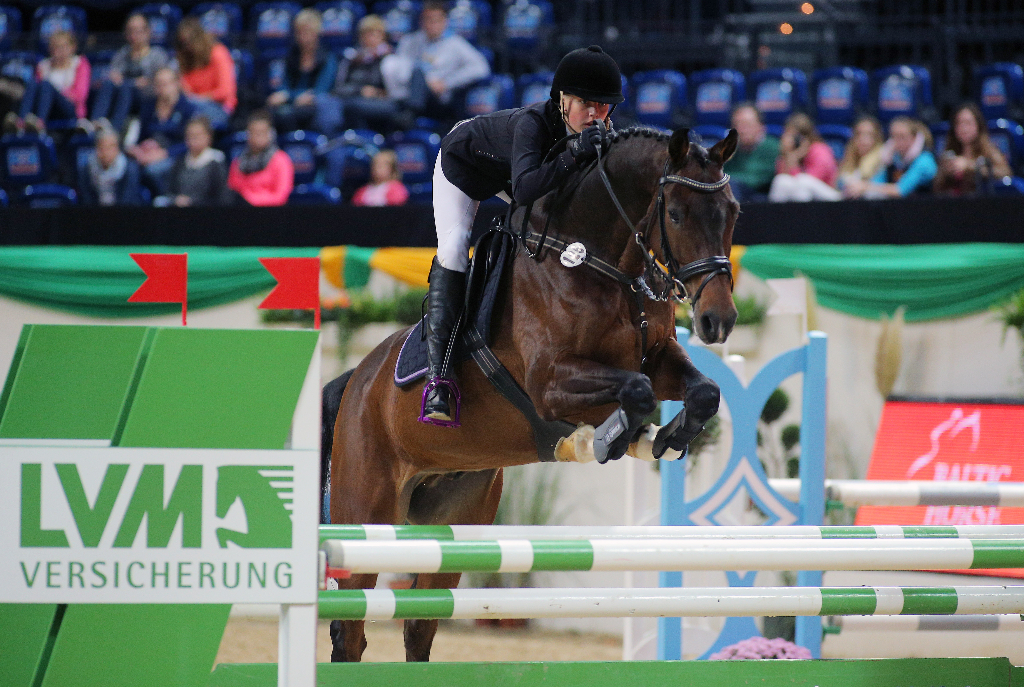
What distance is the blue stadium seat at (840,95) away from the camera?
289 inches

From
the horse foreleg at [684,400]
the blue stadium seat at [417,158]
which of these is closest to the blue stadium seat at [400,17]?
the blue stadium seat at [417,158]

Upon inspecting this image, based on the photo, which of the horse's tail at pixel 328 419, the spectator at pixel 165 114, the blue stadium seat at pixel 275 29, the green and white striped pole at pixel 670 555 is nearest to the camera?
the green and white striped pole at pixel 670 555

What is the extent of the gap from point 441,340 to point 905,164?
4214 mm

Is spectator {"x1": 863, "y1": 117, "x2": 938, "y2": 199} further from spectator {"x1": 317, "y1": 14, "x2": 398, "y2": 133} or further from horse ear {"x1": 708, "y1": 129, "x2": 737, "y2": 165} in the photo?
horse ear {"x1": 708, "y1": 129, "x2": 737, "y2": 165}

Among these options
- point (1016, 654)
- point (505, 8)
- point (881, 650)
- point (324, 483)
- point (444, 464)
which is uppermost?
point (505, 8)

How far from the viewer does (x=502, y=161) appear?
320 centimetres

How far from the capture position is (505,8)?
868cm

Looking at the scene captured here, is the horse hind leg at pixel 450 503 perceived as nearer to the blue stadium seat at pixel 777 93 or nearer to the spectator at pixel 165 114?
the blue stadium seat at pixel 777 93

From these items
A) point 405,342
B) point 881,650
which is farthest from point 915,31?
point 405,342

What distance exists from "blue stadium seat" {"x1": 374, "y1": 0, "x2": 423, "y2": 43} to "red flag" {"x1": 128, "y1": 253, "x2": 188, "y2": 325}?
22.0 feet

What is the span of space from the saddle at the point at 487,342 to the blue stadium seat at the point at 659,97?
4339 millimetres

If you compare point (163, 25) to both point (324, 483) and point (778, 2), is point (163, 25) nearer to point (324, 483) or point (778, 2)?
point (778, 2)

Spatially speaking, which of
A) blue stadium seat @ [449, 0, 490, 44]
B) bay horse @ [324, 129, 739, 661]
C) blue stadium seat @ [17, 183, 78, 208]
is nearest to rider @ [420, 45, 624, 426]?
bay horse @ [324, 129, 739, 661]

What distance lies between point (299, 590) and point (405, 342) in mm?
1642
